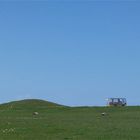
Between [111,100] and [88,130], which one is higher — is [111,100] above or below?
above

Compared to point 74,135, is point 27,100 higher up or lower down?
higher up

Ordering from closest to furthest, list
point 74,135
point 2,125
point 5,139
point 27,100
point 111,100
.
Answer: point 5,139, point 74,135, point 2,125, point 27,100, point 111,100

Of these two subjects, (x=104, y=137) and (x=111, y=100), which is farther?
(x=111, y=100)

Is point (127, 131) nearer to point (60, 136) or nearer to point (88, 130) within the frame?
point (88, 130)

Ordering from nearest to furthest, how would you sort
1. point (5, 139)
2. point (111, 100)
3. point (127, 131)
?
point (5, 139) < point (127, 131) < point (111, 100)

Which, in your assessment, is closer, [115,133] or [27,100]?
[115,133]

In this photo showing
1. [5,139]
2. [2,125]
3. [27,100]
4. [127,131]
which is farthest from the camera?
[27,100]

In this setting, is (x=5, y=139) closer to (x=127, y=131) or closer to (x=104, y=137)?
(x=104, y=137)

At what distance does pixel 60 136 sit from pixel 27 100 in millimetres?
65641

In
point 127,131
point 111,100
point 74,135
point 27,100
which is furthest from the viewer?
point 111,100

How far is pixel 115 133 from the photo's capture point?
34000mm

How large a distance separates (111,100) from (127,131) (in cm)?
7889

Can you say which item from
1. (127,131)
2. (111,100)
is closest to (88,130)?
(127,131)

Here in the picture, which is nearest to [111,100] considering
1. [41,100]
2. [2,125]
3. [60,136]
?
[41,100]
